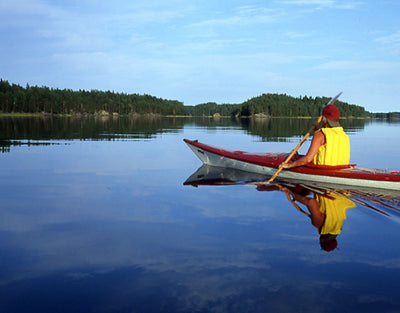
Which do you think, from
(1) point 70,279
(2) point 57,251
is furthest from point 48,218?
(1) point 70,279

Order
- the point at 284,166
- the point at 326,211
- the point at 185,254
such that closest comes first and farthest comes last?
the point at 185,254, the point at 326,211, the point at 284,166

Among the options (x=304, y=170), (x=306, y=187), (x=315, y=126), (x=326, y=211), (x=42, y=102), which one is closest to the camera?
(x=326, y=211)

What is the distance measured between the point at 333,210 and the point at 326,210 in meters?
0.16

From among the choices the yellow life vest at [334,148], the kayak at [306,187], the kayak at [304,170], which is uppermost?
the yellow life vest at [334,148]

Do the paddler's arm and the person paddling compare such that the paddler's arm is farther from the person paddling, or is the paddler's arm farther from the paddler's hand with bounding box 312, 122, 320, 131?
the paddler's hand with bounding box 312, 122, 320, 131

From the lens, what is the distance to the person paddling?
1069cm

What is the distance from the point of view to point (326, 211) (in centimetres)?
816

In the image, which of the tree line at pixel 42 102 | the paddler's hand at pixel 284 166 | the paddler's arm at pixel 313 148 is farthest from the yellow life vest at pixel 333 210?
the tree line at pixel 42 102

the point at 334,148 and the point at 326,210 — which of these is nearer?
the point at 326,210

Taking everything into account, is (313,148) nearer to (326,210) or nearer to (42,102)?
(326,210)

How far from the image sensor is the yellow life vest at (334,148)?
35.0ft

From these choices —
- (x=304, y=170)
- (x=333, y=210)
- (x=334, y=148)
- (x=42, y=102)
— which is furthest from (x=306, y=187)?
(x=42, y=102)

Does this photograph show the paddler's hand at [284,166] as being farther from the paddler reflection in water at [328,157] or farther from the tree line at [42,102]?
the tree line at [42,102]

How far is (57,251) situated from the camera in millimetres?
5758
